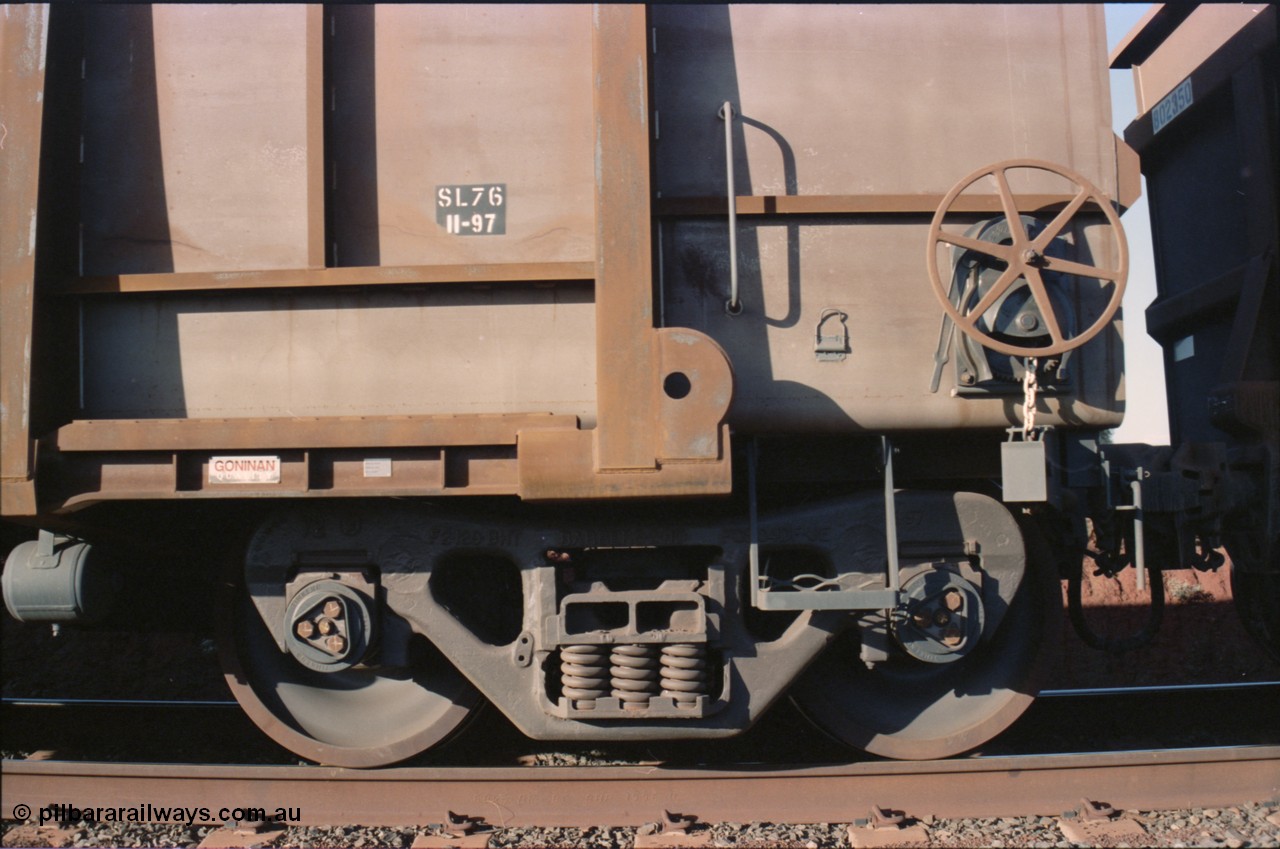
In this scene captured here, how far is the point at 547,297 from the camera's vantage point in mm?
3920

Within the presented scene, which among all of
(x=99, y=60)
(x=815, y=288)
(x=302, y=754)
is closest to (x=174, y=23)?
(x=99, y=60)

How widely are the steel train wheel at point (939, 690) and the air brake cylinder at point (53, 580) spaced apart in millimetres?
3411

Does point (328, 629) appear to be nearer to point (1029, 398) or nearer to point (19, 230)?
point (19, 230)

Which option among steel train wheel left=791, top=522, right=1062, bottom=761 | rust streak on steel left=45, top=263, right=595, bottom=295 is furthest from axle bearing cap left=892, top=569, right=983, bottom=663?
rust streak on steel left=45, top=263, right=595, bottom=295

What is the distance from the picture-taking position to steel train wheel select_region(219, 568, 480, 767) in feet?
14.2

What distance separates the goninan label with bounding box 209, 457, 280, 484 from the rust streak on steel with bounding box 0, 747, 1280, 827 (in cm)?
143

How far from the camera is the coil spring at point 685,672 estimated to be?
392 cm

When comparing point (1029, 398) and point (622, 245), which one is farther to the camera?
point (1029, 398)

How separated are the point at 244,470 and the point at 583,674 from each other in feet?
5.56

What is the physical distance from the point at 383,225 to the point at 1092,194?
3044 millimetres

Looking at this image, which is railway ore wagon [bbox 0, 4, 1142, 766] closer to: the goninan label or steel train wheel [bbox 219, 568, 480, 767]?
the goninan label

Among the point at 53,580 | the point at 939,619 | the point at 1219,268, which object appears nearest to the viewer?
the point at 939,619

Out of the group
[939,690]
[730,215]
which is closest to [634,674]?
[939,690]

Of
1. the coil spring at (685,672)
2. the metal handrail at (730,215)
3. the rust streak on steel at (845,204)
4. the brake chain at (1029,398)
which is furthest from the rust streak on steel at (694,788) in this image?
the rust streak on steel at (845,204)
